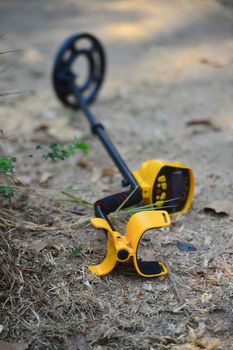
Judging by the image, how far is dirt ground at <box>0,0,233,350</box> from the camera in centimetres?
167

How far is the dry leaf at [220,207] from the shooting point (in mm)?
2264

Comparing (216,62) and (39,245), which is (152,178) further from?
(216,62)

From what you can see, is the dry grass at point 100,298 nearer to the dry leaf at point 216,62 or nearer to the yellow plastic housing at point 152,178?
the yellow plastic housing at point 152,178

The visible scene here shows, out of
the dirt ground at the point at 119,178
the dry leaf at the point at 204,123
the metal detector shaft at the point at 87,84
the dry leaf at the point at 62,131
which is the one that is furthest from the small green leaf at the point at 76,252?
the dry leaf at the point at 204,123

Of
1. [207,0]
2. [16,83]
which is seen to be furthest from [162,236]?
[207,0]

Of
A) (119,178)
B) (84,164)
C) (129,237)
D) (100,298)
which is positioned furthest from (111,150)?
(100,298)

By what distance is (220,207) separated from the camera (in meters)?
2.29

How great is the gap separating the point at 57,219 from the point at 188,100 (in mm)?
1798

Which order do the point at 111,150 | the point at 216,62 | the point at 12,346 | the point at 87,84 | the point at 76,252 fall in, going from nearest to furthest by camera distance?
1. the point at 12,346
2. the point at 76,252
3. the point at 111,150
4. the point at 87,84
5. the point at 216,62

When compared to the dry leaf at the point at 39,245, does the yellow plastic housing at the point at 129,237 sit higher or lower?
higher

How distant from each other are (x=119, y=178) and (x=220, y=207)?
0.65 meters

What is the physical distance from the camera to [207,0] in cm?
577

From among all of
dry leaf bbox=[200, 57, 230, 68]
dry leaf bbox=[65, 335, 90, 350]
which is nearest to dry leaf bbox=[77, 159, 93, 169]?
dry leaf bbox=[65, 335, 90, 350]

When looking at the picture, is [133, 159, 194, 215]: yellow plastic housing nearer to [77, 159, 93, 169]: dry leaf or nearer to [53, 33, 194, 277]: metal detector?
[53, 33, 194, 277]: metal detector
